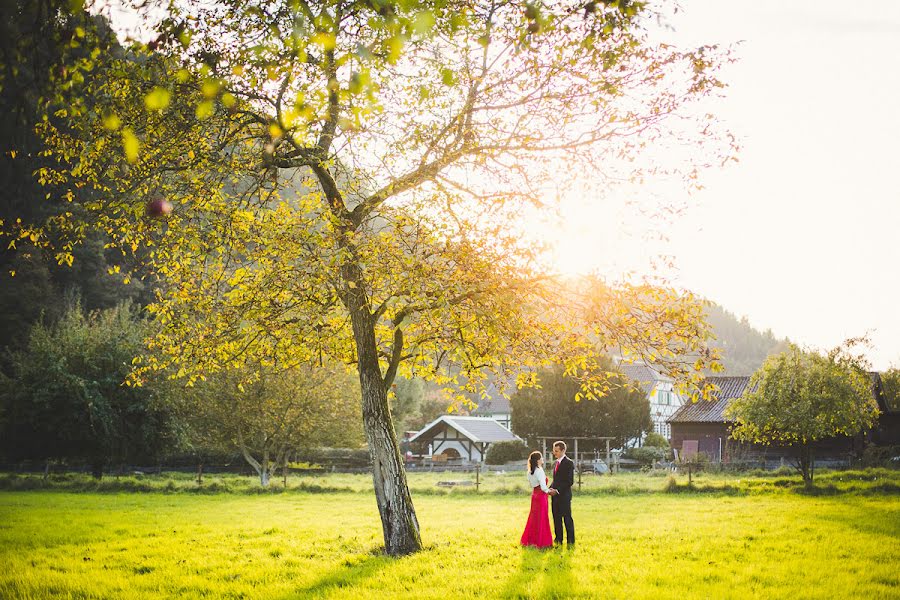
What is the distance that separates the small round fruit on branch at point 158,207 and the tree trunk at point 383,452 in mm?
3148

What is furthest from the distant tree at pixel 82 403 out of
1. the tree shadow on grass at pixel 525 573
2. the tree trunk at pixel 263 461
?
the tree shadow on grass at pixel 525 573

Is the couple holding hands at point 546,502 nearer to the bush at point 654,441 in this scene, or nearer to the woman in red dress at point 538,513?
the woman in red dress at point 538,513

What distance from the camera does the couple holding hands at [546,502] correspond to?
1161cm

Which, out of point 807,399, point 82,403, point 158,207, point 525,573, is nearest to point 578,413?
point 807,399

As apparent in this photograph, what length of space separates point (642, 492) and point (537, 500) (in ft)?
54.1

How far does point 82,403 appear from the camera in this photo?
96.6 feet

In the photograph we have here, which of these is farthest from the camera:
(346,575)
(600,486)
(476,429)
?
(476,429)

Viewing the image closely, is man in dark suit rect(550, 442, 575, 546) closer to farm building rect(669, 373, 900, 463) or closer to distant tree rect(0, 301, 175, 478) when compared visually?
distant tree rect(0, 301, 175, 478)

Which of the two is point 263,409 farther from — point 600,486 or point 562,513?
point 562,513

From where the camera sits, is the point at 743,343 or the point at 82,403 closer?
the point at 82,403

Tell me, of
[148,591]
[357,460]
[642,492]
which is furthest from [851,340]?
[357,460]

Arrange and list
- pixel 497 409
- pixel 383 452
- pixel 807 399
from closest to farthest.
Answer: pixel 383 452, pixel 807 399, pixel 497 409

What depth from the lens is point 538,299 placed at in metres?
10.4

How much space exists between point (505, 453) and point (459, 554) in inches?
1556
